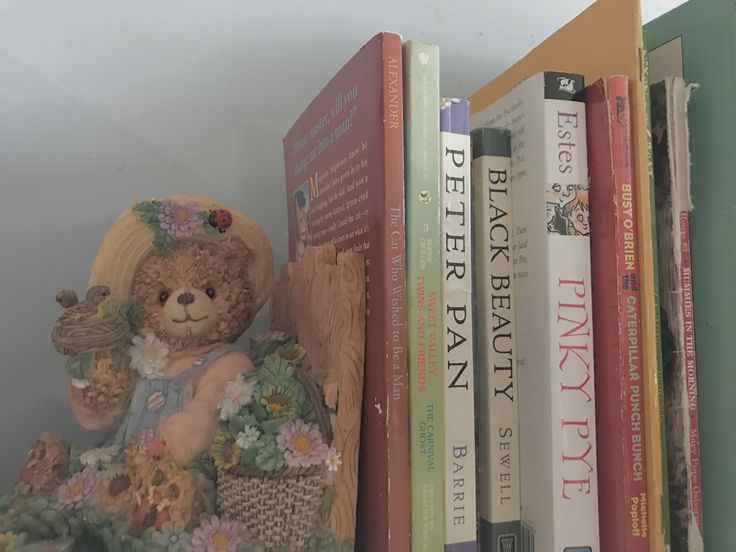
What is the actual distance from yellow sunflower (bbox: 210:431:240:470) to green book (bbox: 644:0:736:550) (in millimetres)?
349

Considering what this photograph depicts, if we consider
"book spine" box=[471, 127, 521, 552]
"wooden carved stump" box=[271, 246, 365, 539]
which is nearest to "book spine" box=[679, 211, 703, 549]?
"book spine" box=[471, 127, 521, 552]

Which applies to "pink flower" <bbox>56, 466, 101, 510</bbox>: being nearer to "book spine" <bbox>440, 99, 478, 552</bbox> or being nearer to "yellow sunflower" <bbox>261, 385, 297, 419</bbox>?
"yellow sunflower" <bbox>261, 385, 297, 419</bbox>

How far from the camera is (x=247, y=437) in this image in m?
0.44

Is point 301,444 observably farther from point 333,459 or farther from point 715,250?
point 715,250

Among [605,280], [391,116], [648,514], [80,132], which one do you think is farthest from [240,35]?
[648,514]

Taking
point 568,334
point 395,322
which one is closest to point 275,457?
point 395,322

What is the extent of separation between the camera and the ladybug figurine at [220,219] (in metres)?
0.53

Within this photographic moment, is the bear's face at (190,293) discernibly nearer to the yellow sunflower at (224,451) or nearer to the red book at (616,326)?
the yellow sunflower at (224,451)

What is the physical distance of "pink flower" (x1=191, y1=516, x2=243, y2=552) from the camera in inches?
16.6

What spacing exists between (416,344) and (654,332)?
168 mm

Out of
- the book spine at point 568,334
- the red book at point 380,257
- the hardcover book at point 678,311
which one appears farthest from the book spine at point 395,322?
the hardcover book at point 678,311

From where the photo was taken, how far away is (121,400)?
51cm

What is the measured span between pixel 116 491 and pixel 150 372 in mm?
92

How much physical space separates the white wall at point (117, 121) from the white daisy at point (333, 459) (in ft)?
0.93
